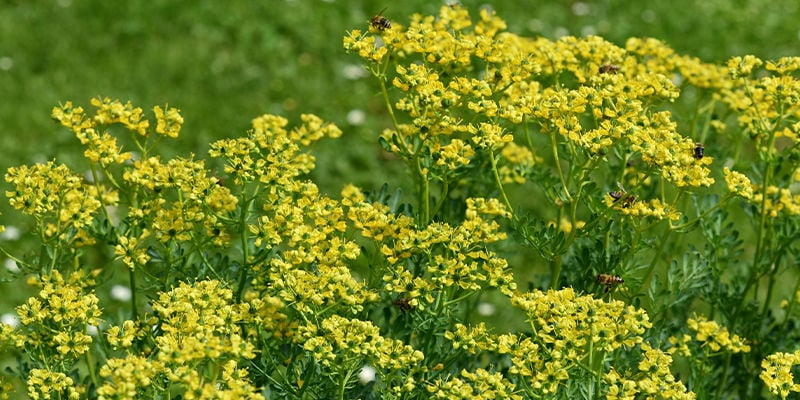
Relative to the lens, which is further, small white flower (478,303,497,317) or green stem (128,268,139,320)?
small white flower (478,303,497,317)

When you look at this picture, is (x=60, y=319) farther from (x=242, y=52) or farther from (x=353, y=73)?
(x=242, y=52)

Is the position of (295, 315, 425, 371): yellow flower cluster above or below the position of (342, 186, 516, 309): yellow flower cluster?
below

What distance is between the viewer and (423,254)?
2.92 metres

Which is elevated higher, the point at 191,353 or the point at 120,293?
the point at 120,293

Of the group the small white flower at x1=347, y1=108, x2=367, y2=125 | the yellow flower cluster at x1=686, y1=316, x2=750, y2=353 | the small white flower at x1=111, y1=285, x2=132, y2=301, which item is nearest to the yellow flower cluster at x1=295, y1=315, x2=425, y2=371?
the yellow flower cluster at x1=686, y1=316, x2=750, y2=353

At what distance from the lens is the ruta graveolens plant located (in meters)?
2.46

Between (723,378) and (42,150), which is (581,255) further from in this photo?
(42,150)

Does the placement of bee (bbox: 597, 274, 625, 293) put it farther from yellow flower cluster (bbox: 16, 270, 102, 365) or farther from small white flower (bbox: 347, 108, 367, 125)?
small white flower (bbox: 347, 108, 367, 125)

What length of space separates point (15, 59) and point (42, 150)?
3.80ft

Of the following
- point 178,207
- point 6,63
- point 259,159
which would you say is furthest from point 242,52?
point 259,159

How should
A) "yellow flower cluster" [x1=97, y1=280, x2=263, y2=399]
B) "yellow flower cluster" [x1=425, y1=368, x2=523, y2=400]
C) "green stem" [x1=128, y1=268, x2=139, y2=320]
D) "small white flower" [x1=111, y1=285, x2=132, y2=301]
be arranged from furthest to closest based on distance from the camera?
1. "small white flower" [x1=111, y1=285, x2=132, y2=301]
2. "green stem" [x1=128, y1=268, x2=139, y2=320]
3. "yellow flower cluster" [x1=425, y1=368, x2=523, y2=400]
4. "yellow flower cluster" [x1=97, y1=280, x2=263, y2=399]

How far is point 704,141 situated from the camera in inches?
150

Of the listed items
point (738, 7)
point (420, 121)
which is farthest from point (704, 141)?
point (738, 7)

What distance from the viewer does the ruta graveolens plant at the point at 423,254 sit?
96.8 inches
